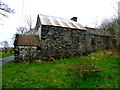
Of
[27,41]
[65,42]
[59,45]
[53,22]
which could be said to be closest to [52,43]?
[59,45]

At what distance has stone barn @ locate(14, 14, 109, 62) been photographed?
11156 mm

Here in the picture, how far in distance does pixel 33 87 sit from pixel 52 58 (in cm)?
748

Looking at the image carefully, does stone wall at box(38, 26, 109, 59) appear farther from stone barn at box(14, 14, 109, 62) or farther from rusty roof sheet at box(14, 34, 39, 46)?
rusty roof sheet at box(14, 34, 39, 46)

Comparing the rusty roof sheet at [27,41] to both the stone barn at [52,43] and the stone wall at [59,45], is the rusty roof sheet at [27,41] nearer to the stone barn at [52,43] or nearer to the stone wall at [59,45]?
the stone barn at [52,43]

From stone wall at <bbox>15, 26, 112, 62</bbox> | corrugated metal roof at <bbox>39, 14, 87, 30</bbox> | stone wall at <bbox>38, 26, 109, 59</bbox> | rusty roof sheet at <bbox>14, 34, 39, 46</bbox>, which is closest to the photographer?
stone wall at <bbox>15, 26, 112, 62</bbox>

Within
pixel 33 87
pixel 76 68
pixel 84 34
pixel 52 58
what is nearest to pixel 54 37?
pixel 52 58

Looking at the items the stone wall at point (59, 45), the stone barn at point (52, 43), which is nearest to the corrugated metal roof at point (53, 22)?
the stone barn at point (52, 43)

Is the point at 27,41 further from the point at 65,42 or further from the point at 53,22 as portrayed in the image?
the point at 65,42

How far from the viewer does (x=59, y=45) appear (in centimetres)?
1288

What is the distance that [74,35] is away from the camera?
13914mm

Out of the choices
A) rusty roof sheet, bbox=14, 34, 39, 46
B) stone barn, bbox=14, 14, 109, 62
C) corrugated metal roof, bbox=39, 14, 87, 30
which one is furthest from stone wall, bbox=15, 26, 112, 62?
corrugated metal roof, bbox=39, 14, 87, 30

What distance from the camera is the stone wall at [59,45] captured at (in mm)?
11143

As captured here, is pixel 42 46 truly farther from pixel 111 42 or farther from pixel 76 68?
pixel 111 42

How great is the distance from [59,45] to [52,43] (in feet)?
3.56
